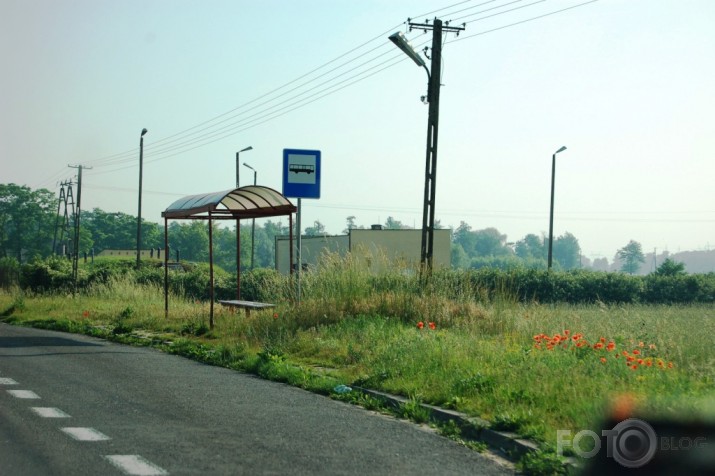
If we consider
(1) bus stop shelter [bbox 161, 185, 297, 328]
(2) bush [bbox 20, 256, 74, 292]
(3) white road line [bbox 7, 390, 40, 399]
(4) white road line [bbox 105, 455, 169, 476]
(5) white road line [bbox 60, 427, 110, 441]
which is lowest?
(2) bush [bbox 20, 256, 74, 292]

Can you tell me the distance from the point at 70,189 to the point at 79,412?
77.6 metres

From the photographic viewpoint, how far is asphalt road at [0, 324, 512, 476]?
22.1 feet

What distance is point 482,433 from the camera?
8016 mm

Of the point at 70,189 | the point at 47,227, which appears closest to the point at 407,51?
the point at 70,189

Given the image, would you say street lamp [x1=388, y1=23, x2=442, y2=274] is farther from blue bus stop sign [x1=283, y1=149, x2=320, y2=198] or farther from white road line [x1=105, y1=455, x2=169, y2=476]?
white road line [x1=105, y1=455, x2=169, y2=476]

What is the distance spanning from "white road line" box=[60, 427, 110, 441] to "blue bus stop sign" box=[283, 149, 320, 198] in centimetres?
914

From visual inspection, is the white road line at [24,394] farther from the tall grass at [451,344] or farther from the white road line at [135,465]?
the white road line at [135,465]

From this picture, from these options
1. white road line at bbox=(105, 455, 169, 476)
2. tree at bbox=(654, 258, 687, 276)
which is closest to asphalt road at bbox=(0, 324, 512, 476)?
white road line at bbox=(105, 455, 169, 476)

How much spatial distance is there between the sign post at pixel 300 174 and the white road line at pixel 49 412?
7923 millimetres

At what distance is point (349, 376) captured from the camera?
11742 mm

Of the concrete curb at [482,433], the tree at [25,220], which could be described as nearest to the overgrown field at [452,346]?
the concrete curb at [482,433]

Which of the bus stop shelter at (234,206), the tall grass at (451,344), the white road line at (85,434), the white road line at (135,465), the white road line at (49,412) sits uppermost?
the bus stop shelter at (234,206)

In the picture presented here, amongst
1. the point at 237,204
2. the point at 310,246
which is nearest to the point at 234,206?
the point at 237,204

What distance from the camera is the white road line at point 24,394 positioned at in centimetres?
1018
